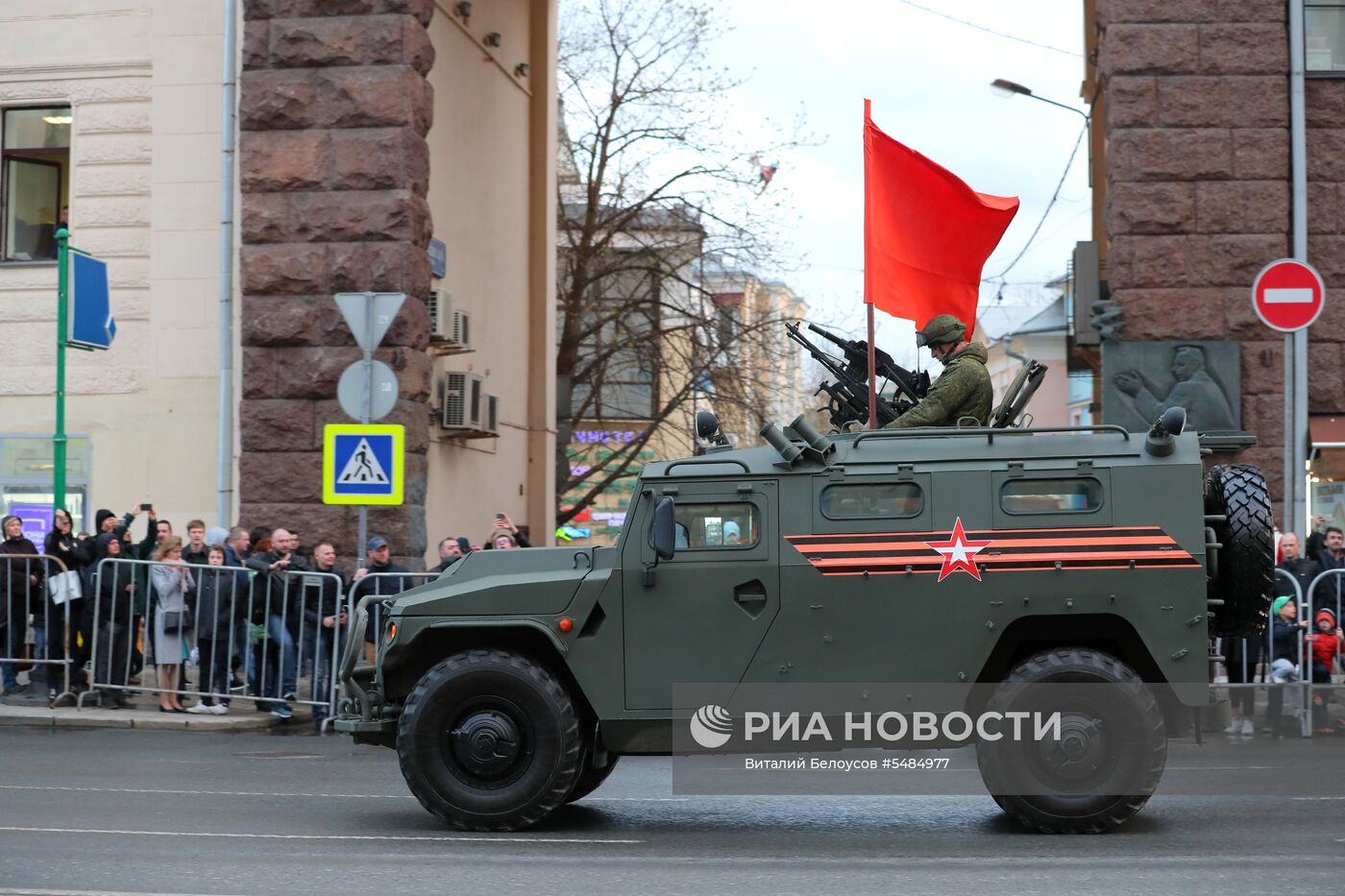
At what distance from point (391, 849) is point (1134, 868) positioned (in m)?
3.43

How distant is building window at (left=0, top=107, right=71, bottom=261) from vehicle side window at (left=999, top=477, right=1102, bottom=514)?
44.0ft

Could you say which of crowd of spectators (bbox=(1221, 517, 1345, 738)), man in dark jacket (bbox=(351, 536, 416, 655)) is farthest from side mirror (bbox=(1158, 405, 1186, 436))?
man in dark jacket (bbox=(351, 536, 416, 655))

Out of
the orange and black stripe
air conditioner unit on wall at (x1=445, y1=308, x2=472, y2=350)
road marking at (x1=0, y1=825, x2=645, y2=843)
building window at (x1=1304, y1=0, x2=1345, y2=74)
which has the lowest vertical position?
road marking at (x1=0, y1=825, x2=645, y2=843)

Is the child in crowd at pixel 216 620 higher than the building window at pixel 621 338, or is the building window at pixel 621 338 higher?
the building window at pixel 621 338

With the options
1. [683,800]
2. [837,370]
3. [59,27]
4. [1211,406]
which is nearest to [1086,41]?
[1211,406]

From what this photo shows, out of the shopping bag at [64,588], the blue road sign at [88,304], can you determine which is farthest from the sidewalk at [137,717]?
the blue road sign at [88,304]

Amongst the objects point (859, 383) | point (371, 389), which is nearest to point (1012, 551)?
point (859, 383)

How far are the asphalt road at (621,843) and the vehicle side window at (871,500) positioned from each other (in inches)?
64.3

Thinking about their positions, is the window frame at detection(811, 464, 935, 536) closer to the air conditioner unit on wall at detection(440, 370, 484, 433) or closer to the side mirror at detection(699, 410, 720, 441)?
the side mirror at detection(699, 410, 720, 441)

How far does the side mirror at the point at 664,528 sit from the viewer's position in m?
9.16

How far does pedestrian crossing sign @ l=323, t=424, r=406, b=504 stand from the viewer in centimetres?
1481

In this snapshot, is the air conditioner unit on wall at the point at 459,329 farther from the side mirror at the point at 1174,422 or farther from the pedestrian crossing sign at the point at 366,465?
the side mirror at the point at 1174,422

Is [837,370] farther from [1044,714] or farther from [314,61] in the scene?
[314,61]

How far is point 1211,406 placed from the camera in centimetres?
1656
